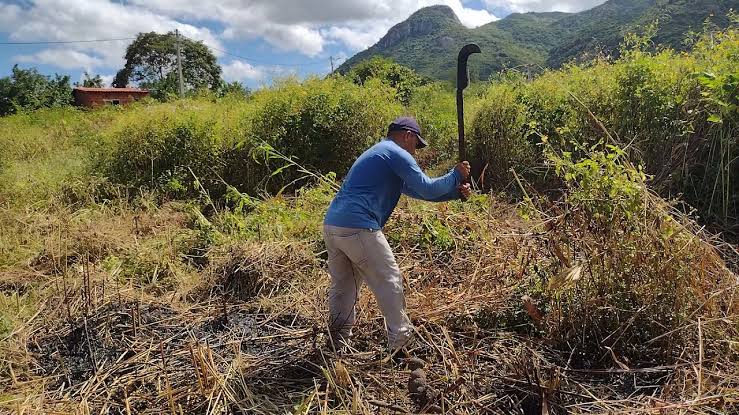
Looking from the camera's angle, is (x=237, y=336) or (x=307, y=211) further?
(x=307, y=211)

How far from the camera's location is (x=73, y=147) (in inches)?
456

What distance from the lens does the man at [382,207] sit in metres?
2.98

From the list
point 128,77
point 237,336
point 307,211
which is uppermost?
point 128,77

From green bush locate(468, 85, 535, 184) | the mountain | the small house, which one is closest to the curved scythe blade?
green bush locate(468, 85, 535, 184)

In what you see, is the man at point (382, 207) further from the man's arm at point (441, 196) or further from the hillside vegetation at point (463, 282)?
the hillside vegetation at point (463, 282)

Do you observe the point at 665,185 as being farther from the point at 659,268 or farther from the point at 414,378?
the point at 414,378

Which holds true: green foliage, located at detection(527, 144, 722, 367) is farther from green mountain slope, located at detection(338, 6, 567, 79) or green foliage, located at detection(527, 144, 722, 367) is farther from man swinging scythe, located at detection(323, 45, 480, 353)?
green mountain slope, located at detection(338, 6, 567, 79)

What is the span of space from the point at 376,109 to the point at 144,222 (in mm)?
4184

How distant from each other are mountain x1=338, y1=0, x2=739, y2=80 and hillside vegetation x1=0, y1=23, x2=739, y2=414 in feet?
40.0

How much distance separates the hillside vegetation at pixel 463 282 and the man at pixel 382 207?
0.24 metres

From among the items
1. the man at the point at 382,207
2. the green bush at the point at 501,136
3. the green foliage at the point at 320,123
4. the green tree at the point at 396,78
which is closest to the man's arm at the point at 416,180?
the man at the point at 382,207

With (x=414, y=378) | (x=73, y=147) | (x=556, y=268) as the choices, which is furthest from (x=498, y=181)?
(x=73, y=147)

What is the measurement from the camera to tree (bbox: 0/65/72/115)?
25844 millimetres

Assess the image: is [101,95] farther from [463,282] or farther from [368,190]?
[368,190]
